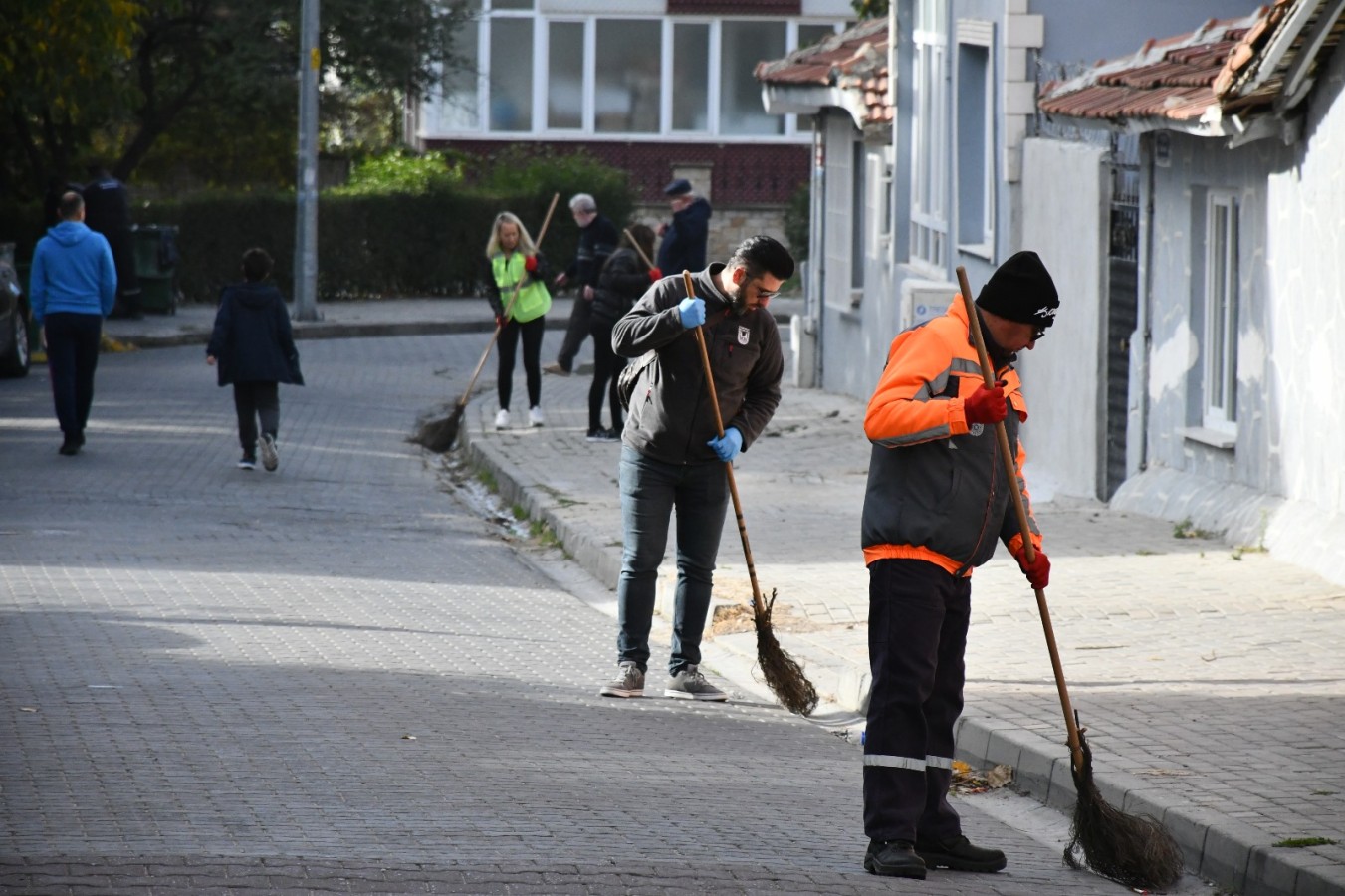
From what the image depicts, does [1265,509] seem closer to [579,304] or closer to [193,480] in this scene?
[193,480]

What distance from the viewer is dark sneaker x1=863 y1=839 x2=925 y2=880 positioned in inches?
224

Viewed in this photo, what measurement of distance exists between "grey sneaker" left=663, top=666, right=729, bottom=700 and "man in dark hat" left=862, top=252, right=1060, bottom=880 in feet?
8.72

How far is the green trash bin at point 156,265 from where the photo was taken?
27.9 m

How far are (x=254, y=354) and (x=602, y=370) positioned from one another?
2.86 m

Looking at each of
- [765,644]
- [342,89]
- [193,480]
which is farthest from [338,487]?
[342,89]

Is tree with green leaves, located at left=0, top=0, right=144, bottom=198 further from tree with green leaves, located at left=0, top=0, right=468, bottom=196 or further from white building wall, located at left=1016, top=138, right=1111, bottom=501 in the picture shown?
white building wall, located at left=1016, top=138, right=1111, bottom=501

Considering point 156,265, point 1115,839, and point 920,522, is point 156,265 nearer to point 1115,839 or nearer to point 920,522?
point 920,522

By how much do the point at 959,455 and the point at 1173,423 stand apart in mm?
7487

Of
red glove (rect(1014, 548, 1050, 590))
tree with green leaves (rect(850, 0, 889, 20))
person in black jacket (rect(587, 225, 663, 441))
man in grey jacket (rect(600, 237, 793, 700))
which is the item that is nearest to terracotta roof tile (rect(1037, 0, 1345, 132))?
person in black jacket (rect(587, 225, 663, 441))

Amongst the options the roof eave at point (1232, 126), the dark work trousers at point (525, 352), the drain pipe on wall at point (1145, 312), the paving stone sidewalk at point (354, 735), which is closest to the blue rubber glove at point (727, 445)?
the paving stone sidewalk at point (354, 735)

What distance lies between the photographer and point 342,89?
39.6 metres

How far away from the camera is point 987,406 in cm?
545

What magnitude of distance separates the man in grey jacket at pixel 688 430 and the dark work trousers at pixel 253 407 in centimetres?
694

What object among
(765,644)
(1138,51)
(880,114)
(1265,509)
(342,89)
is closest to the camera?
(765,644)
